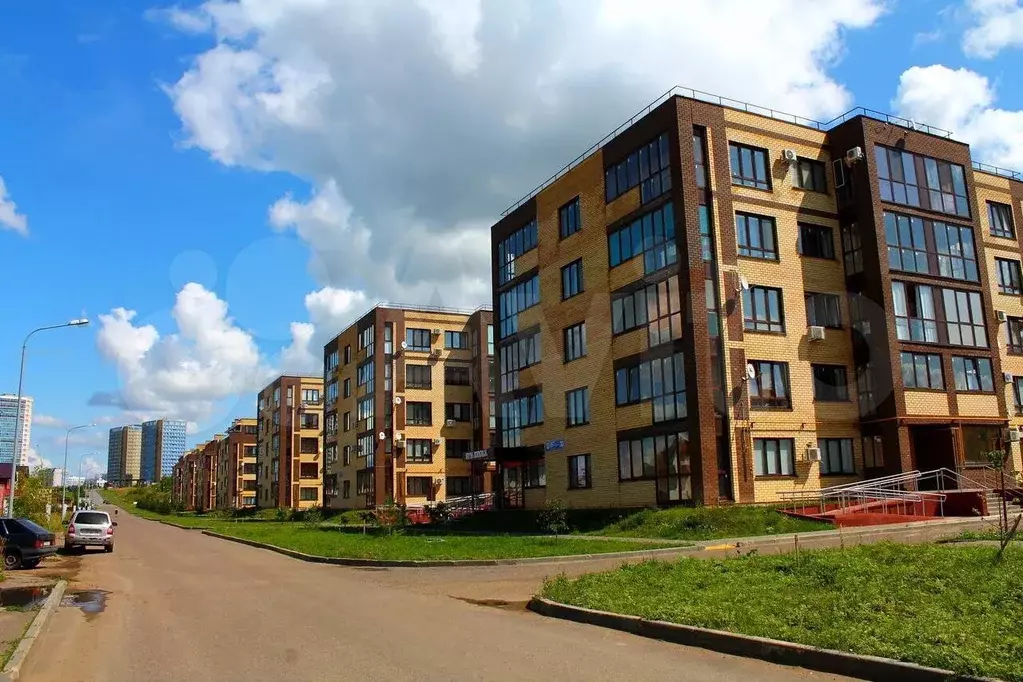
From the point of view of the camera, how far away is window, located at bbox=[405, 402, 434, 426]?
208ft

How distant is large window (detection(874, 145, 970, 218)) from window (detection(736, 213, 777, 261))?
17.1ft

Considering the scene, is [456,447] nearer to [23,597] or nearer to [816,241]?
[816,241]

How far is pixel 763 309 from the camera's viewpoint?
32406 millimetres

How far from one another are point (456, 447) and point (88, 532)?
33.7 meters

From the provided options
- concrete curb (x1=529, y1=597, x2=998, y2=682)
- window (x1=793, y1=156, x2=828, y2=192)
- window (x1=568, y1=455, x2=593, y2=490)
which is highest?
window (x1=793, y1=156, x2=828, y2=192)

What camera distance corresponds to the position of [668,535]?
85.8 ft

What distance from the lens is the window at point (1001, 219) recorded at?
4078 centimetres

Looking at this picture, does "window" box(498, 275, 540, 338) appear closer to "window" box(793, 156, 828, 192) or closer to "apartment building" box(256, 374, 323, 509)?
"window" box(793, 156, 828, 192)

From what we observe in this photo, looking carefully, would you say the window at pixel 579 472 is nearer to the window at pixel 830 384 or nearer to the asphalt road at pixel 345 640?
the window at pixel 830 384

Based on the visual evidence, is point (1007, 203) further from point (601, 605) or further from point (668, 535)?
point (601, 605)

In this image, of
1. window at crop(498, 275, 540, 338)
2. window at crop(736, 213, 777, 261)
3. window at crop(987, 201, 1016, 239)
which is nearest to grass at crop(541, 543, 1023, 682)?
window at crop(736, 213, 777, 261)

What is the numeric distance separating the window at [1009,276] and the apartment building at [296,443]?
69.6 metres

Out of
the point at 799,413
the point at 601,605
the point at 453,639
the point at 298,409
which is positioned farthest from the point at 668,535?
the point at 298,409

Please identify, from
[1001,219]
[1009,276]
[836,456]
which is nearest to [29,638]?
[836,456]
